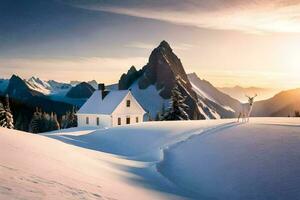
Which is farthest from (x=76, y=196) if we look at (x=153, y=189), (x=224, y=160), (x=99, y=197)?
(x=224, y=160)

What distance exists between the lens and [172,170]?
1936 cm

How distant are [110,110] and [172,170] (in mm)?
43050

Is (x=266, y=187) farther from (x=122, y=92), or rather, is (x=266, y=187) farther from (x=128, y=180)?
(x=122, y=92)

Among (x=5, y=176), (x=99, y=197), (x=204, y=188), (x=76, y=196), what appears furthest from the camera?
Result: (x=204, y=188)

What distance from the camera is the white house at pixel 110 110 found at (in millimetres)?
61781

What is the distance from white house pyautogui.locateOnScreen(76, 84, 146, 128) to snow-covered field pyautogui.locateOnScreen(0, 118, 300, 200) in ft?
119

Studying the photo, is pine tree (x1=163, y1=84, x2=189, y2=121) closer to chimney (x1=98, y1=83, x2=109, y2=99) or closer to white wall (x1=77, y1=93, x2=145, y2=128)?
white wall (x1=77, y1=93, x2=145, y2=128)

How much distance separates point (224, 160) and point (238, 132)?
18.8ft

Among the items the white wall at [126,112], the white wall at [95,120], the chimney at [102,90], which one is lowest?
the white wall at [95,120]

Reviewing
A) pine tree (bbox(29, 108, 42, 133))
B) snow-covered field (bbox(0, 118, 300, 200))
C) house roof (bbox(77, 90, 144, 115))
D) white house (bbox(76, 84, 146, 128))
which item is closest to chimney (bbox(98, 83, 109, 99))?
white house (bbox(76, 84, 146, 128))

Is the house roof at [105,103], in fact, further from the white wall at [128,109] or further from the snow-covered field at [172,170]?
the snow-covered field at [172,170]

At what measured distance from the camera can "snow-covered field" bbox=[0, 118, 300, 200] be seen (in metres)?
9.30

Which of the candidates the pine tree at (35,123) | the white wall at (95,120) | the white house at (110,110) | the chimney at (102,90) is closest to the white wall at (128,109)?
the white house at (110,110)

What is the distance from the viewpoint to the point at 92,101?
67188 millimetres
